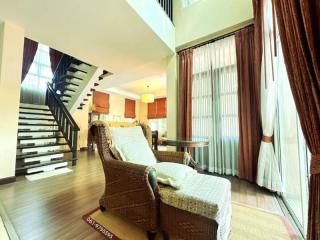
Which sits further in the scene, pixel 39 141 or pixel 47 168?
pixel 39 141

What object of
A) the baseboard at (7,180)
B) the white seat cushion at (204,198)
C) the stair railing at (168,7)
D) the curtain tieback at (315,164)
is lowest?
the baseboard at (7,180)

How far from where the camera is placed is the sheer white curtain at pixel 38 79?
500 cm

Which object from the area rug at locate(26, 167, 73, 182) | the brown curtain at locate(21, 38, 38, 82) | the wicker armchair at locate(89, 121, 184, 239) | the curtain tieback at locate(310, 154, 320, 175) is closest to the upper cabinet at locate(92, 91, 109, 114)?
the brown curtain at locate(21, 38, 38, 82)

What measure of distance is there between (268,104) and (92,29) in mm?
2923

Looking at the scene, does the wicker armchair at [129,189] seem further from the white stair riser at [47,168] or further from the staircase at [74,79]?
the staircase at [74,79]

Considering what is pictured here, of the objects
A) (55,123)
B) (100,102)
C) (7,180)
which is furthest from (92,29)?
(100,102)

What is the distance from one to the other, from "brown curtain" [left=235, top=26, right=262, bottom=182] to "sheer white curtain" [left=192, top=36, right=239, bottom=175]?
16 centimetres

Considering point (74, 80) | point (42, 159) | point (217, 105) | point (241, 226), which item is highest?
point (74, 80)

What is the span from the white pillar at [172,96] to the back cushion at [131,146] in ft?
5.86

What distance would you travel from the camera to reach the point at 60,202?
1909 millimetres

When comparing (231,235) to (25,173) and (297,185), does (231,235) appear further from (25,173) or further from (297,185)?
(25,173)

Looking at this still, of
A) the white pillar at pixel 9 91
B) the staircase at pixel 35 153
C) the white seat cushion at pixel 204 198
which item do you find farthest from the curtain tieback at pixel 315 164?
the staircase at pixel 35 153

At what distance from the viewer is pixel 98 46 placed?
3.19 metres

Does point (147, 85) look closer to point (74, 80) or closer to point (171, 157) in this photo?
point (74, 80)
